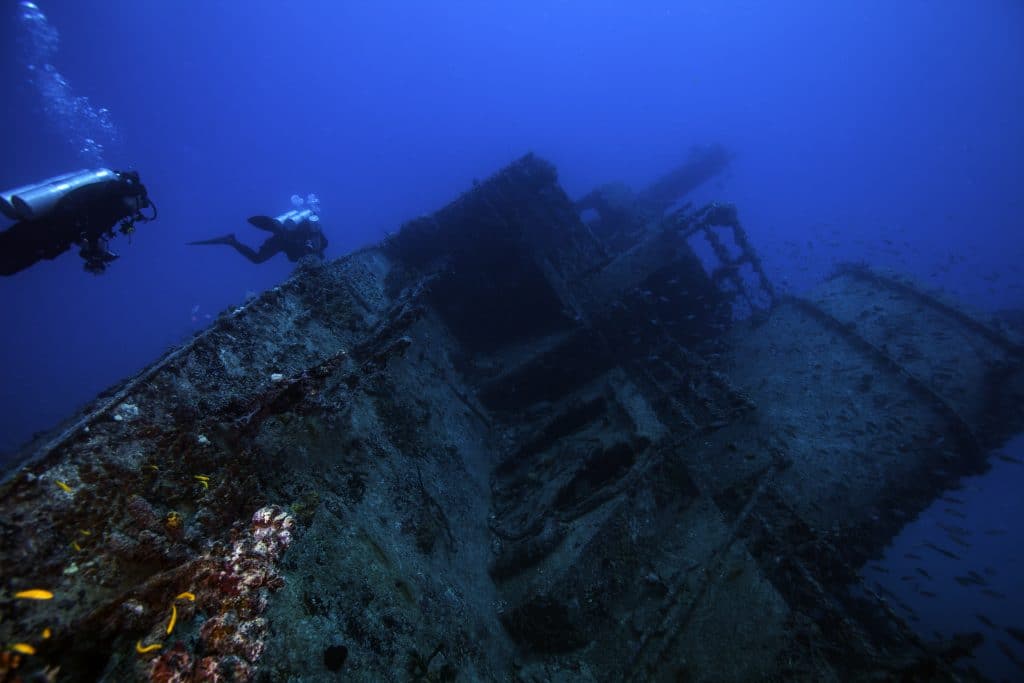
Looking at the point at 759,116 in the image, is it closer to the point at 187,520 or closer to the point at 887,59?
the point at 887,59

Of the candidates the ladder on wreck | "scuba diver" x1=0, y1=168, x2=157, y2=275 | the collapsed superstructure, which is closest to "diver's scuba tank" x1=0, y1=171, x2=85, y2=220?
"scuba diver" x1=0, y1=168, x2=157, y2=275

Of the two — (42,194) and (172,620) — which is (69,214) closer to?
(42,194)

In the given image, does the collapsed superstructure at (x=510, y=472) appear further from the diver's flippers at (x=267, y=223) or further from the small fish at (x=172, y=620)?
the diver's flippers at (x=267, y=223)

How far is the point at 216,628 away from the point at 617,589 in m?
3.22

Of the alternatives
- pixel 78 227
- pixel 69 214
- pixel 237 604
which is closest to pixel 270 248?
pixel 78 227

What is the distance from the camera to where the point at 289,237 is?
7.26 m

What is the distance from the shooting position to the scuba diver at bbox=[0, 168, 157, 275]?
3.40 metres

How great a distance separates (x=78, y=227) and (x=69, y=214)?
0.28m

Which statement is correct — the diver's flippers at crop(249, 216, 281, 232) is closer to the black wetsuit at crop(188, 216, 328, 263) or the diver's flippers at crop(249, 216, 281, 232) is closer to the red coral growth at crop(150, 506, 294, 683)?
the black wetsuit at crop(188, 216, 328, 263)

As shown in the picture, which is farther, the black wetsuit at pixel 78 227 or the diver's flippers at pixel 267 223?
the diver's flippers at pixel 267 223

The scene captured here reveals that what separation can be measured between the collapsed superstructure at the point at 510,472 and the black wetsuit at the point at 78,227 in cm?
194

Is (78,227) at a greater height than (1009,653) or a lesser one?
greater

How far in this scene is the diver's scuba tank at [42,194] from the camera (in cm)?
325

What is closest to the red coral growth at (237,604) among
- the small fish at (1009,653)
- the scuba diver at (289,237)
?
the scuba diver at (289,237)
